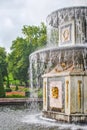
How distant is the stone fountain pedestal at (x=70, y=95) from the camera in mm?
15297

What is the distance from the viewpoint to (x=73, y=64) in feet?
53.4

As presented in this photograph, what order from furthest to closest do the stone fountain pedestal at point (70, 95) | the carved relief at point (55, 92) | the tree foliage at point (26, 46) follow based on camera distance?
the tree foliage at point (26, 46) < the carved relief at point (55, 92) < the stone fountain pedestal at point (70, 95)

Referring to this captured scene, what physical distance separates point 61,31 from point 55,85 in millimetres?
3224

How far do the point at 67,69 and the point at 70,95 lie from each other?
1.48 m

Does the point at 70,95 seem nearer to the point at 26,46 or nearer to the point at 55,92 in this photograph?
the point at 55,92

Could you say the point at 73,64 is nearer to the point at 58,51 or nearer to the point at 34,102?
the point at 58,51

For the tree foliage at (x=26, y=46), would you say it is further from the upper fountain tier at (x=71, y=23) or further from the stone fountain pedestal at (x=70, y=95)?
the stone fountain pedestal at (x=70, y=95)

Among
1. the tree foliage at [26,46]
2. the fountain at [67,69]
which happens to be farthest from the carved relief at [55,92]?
the tree foliage at [26,46]

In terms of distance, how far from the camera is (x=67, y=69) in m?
16.2

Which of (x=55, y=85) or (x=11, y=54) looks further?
(x=11, y=54)

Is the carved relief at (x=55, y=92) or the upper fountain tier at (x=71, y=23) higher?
the upper fountain tier at (x=71, y=23)

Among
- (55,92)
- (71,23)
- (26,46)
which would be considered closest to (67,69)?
(55,92)

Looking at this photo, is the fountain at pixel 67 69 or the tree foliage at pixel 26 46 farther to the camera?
the tree foliage at pixel 26 46

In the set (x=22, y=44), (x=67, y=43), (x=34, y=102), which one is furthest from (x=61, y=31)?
(x=22, y=44)
